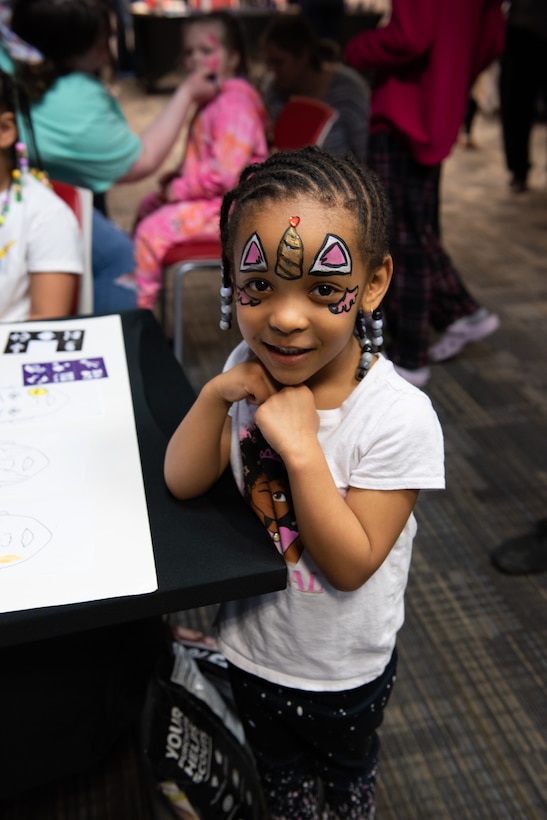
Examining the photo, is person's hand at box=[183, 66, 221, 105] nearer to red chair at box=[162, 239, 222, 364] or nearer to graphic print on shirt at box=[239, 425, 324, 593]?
red chair at box=[162, 239, 222, 364]

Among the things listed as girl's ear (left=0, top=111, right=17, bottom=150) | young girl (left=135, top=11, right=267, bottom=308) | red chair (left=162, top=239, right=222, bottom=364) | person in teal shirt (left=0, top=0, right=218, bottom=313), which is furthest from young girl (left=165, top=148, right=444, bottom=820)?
young girl (left=135, top=11, right=267, bottom=308)

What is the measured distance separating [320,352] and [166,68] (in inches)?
310

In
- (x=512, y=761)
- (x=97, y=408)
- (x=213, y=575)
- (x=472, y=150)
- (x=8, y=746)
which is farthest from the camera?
(x=472, y=150)

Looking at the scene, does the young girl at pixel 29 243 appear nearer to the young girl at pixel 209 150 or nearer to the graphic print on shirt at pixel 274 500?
the graphic print on shirt at pixel 274 500

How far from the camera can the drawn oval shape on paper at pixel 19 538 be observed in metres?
Answer: 0.71

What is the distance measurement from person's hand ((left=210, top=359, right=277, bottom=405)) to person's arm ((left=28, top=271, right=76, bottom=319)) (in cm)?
71

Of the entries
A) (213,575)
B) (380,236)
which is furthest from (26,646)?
(380,236)

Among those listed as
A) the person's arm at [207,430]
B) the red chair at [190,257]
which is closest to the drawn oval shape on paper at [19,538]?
the person's arm at [207,430]

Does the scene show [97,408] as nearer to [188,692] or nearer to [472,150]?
[188,692]

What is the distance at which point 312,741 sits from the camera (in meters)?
0.94

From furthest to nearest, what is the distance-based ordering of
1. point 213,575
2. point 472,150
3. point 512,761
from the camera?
point 472,150 → point 512,761 → point 213,575

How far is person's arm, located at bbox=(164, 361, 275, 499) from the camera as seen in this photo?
777 millimetres

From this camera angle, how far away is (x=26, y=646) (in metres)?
1.01

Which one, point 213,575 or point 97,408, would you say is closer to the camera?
point 213,575
